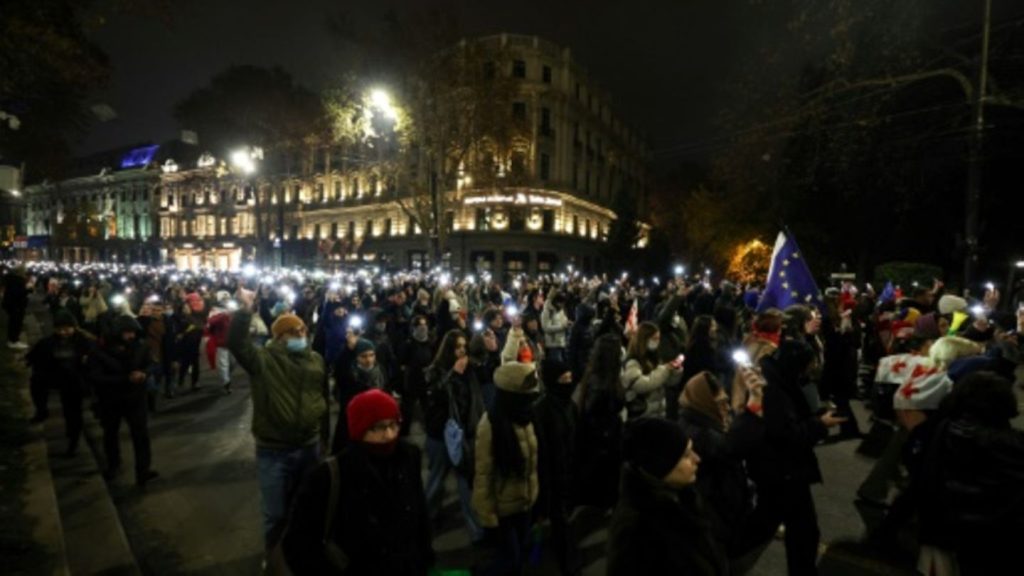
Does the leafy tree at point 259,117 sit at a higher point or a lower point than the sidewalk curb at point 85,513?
higher

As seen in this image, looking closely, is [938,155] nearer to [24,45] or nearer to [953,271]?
[953,271]

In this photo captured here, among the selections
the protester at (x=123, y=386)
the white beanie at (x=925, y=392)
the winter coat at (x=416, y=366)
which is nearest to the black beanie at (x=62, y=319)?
the protester at (x=123, y=386)

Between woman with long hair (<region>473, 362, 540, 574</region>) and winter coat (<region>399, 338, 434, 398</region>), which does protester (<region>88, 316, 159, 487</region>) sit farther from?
woman with long hair (<region>473, 362, 540, 574</region>)

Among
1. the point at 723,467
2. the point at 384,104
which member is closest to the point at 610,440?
the point at 723,467

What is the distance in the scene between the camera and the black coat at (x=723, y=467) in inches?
147

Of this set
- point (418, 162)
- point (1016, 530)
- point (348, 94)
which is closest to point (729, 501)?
point (1016, 530)

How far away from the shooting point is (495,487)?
414cm

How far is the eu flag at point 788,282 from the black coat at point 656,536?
751 centimetres

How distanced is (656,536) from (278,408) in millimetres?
3290

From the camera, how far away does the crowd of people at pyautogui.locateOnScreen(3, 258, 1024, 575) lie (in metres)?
2.76

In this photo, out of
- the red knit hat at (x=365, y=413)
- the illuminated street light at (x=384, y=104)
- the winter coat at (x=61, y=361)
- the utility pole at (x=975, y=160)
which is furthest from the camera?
the illuminated street light at (x=384, y=104)

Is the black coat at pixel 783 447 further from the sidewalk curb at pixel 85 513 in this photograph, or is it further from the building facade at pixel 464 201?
the building facade at pixel 464 201

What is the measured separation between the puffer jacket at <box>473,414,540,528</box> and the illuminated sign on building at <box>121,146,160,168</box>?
9547cm

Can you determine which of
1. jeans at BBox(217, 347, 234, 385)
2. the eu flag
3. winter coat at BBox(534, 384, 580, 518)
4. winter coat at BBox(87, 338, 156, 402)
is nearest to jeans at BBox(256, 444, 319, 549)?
winter coat at BBox(534, 384, 580, 518)
